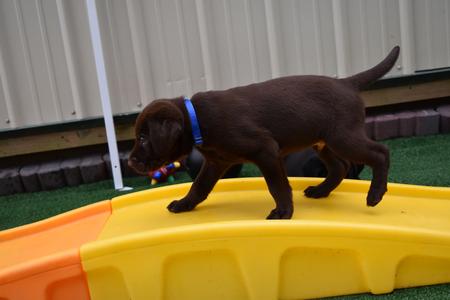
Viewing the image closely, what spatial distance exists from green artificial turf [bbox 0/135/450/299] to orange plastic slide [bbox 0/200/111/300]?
1105 millimetres

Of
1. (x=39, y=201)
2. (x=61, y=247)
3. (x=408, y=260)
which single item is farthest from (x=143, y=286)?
(x=39, y=201)

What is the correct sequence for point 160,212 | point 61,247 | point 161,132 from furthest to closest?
point 160,212 < point 61,247 < point 161,132

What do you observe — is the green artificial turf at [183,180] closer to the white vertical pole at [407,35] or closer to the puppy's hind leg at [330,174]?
the white vertical pole at [407,35]

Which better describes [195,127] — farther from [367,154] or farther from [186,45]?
[186,45]

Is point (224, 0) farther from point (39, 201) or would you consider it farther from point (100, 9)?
point (39, 201)

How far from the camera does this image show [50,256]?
1879 mm

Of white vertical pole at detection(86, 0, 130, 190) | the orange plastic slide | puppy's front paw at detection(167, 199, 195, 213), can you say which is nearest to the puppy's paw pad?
puppy's front paw at detection(167, 199, 195, 213)

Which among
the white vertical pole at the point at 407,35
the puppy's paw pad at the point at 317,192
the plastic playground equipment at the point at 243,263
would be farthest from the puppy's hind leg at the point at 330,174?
the white vertical pole at the point at 407,35

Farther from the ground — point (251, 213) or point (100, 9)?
point (100, 9)

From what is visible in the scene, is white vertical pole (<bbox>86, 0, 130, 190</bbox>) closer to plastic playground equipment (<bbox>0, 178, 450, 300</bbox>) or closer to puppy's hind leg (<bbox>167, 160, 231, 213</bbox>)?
puppy's hind leg (<bbox>167, 160, 231, 213</bbox>)

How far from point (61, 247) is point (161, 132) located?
723mm

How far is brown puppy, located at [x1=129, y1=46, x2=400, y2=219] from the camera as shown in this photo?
6.81 ft

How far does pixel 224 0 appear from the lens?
4.69 metres

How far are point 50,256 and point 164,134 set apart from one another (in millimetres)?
647
